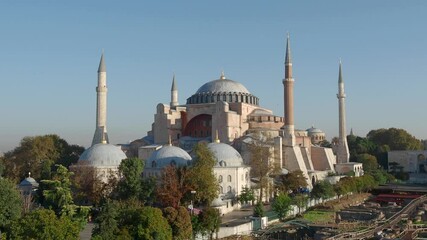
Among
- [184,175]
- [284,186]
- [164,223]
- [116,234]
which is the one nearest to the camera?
[116,234]

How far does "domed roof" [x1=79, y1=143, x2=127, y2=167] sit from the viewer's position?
26930mm

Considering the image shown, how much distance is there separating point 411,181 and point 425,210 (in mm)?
18089

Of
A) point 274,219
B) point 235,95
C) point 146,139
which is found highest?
point 235,95

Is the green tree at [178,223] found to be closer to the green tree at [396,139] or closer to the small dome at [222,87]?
the small dome at [222,87]

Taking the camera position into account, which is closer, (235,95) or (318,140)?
(235,95)

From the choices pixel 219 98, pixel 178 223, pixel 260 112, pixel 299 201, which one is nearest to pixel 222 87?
pixel 219 98

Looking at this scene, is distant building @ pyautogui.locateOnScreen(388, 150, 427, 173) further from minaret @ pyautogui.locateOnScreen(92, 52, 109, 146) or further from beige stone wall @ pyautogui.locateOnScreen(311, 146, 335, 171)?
minaret @ pyautogui.locateOnScreen(92, 52, 109, 146)

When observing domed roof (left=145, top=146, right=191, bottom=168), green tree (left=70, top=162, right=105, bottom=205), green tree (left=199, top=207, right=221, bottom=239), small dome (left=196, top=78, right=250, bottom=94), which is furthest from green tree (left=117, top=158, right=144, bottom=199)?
small dome (left=196, top=78, right=250, bottom=94)

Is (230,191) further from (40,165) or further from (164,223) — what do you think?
(40,165)

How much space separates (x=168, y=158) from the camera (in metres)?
25.7

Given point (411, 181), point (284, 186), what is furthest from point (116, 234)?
point (411, 181)

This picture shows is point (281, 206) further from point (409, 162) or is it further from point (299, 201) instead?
point (409, 162)

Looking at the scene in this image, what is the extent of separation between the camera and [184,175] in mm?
22125

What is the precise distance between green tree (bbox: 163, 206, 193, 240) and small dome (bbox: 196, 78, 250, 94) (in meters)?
22.3
